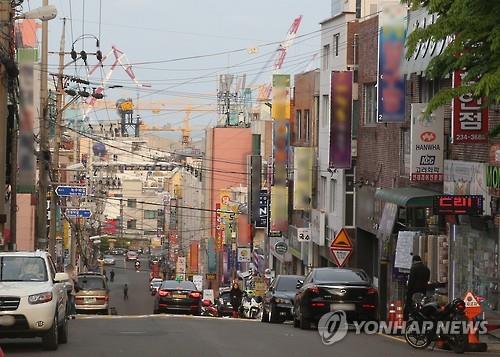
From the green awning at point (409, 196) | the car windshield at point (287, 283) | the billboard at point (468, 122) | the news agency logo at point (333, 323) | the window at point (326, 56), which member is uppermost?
the window at point (326, 56)

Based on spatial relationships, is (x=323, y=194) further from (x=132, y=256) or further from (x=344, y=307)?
(x=132, y=256)

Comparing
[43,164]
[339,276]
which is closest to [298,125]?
[43,164]

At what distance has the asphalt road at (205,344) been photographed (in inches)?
709

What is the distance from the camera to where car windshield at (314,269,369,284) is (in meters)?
25.0

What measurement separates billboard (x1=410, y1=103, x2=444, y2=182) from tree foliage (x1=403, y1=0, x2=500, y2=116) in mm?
14749

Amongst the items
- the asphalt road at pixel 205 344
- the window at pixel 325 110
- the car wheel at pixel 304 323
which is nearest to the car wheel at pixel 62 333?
the asphalt road at pixel 205 344

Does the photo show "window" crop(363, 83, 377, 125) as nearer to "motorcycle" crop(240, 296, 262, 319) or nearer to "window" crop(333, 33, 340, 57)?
"window" crop(333, 33, 340, 57)

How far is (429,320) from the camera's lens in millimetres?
19188

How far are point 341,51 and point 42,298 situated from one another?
95.7 feet

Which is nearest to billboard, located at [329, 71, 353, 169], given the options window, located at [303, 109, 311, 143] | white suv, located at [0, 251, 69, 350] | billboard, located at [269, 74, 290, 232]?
window, located at [303, 109, 311, 143]

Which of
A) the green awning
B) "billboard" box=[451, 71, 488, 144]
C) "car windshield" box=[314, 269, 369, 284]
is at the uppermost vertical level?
"billboard" box=[451, 71, 488, 144]

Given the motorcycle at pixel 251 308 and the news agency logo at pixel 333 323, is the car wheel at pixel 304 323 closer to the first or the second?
the news agency logo at pixel 333 323

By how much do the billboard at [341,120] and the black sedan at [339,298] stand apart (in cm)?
1831

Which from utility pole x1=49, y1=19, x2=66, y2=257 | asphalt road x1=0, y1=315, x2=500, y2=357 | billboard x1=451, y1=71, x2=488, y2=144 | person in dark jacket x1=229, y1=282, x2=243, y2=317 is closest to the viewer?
asphalt road x1=0, y1=315, x2=500, y2=357
